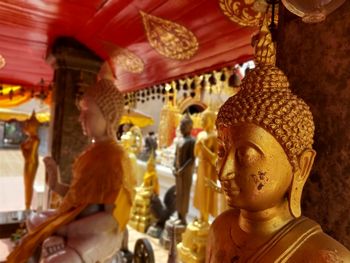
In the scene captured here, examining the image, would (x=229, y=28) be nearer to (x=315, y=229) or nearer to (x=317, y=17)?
(x=317, y=17)

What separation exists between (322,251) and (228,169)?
22cm

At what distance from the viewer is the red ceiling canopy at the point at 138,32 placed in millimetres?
1508

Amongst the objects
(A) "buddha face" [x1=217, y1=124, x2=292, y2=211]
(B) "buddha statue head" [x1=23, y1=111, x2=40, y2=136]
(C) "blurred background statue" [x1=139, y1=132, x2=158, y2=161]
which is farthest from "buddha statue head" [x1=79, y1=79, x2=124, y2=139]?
(C) "blurred background statue" [x1=139, y1=132, x2=158, y2=161]

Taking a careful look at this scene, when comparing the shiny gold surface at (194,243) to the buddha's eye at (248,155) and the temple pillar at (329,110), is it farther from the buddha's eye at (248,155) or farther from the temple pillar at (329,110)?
the buddha's eye at (248,155)

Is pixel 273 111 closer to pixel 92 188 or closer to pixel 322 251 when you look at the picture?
pixel 322 251

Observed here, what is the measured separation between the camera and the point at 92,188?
1616 millimetres

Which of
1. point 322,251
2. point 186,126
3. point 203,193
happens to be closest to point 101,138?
point 322,251

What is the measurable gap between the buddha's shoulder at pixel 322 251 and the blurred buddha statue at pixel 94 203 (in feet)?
3.80

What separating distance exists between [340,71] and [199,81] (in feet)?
5.32

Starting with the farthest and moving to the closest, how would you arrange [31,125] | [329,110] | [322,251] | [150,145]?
[150,145]
[31,125]
[329,110]
[322,251]

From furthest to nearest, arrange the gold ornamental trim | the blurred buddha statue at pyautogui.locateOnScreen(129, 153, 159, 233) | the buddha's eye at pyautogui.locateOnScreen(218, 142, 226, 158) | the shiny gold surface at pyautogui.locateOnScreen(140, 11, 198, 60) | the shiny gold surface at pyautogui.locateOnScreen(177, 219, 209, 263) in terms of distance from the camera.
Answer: the blurred buddha statue at pyautogui.locateOnScreen(129, 153, 159, 233) < the shiny gold surface at pyautogui.locateOnScreen(177, 219, 209, 263) < the shiny gold surface at pyautogui.locateOnScreen(140, 11, 198, 60) < the gold ornamental trim < the buddha's eye at pyautogui.locateOnScreen(218, 142, 226, 158)

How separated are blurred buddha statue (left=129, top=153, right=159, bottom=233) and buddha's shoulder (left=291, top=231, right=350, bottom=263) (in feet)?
13.0

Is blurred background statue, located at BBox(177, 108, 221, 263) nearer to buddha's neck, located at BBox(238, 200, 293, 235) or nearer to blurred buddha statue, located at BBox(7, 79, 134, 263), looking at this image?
blurred buddha statue, located at BBox(7, 79, 134, 263)

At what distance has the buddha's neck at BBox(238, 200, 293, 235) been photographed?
634 mm
